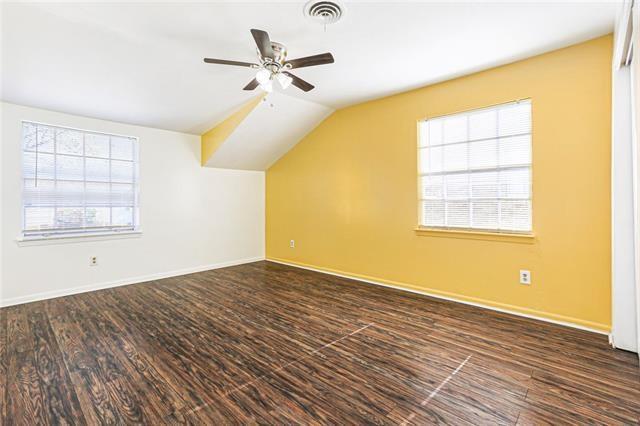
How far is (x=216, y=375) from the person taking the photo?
211 cm

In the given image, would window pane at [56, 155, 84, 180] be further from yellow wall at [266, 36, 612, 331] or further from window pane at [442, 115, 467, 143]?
window pane at [442, 115, 467, 143]

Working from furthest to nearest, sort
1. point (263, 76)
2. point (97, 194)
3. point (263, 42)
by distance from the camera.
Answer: point (97, 194)
point (263, 76)
point (263, 42)

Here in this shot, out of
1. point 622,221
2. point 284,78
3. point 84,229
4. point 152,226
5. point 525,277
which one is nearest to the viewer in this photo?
point 622,221

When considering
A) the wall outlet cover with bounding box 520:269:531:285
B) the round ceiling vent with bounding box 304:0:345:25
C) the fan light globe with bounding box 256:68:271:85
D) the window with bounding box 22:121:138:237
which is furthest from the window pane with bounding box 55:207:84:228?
the wall outlet cover with bounding box 520:269:531:285

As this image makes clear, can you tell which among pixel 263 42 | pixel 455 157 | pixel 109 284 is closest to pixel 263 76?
pixel 263 42

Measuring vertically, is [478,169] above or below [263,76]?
below

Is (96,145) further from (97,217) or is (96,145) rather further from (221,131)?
(221,131)

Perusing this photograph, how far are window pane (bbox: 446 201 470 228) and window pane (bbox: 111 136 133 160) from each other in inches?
182

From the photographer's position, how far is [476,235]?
3.42 metres

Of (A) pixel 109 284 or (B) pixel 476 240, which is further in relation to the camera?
(A) pixel 109 284

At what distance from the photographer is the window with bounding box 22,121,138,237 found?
3752 mm

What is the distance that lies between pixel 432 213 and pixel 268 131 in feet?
9.20

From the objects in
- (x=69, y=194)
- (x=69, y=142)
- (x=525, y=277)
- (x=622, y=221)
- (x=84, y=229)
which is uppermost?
(x=69, y=142)

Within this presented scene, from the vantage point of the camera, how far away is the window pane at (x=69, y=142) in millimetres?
3957
